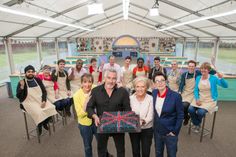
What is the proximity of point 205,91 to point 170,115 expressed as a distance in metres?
1.68

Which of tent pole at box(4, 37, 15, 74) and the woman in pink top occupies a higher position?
tent pole at box(4, 37, 15, 74)

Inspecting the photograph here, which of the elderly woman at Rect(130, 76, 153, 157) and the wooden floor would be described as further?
the wooden floor

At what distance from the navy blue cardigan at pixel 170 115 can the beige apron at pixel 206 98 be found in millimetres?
1537

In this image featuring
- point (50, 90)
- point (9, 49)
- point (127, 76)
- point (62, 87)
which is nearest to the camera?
point (50, 90)

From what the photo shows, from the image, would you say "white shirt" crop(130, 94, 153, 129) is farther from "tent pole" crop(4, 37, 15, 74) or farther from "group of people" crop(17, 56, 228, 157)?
"tent pole" crop(4, 37, 15, 74)

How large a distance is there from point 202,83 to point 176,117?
158cm

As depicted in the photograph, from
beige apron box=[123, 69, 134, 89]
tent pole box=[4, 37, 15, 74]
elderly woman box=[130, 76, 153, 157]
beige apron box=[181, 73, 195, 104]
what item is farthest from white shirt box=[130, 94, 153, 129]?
tent pole box=[4, 37, 15, 74]

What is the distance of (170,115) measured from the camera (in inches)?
78.5

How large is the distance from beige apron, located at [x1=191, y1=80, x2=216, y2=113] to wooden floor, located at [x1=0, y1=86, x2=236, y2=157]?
2.55 feet

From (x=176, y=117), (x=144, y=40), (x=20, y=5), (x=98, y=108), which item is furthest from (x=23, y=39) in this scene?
(x=144, y=40)

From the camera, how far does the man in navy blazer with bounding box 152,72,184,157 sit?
76.4 inches

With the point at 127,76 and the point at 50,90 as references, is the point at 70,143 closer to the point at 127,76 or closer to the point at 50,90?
the point at 50,90

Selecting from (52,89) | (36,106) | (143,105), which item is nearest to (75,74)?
(52,89)

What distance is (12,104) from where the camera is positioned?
5.46m
